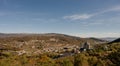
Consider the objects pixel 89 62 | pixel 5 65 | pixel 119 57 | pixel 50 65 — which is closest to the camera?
pixel 5 65

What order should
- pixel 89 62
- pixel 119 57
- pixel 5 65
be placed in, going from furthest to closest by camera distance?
pixel 119 57 < pixel 89 62 < pixel 5 65

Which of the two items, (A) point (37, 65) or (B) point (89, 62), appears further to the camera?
(B) point (89, 62)

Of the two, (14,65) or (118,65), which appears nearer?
(14,65)

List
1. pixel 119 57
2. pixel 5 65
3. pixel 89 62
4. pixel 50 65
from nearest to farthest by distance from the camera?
pixel 5 65, pixel 50 65, pixel 89 62, pixel 119 57

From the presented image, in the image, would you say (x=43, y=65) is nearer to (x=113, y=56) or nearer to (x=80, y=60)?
(x=80, y=60)

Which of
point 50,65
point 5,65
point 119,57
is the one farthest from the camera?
point 119,57

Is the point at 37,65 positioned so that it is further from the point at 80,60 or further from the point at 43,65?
the point at 80,60

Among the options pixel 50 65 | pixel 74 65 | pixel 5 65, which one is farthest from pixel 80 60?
pixel 5 65

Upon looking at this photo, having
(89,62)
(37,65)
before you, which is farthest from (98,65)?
(37,65)

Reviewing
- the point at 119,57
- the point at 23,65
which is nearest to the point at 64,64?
the point at 23,65
